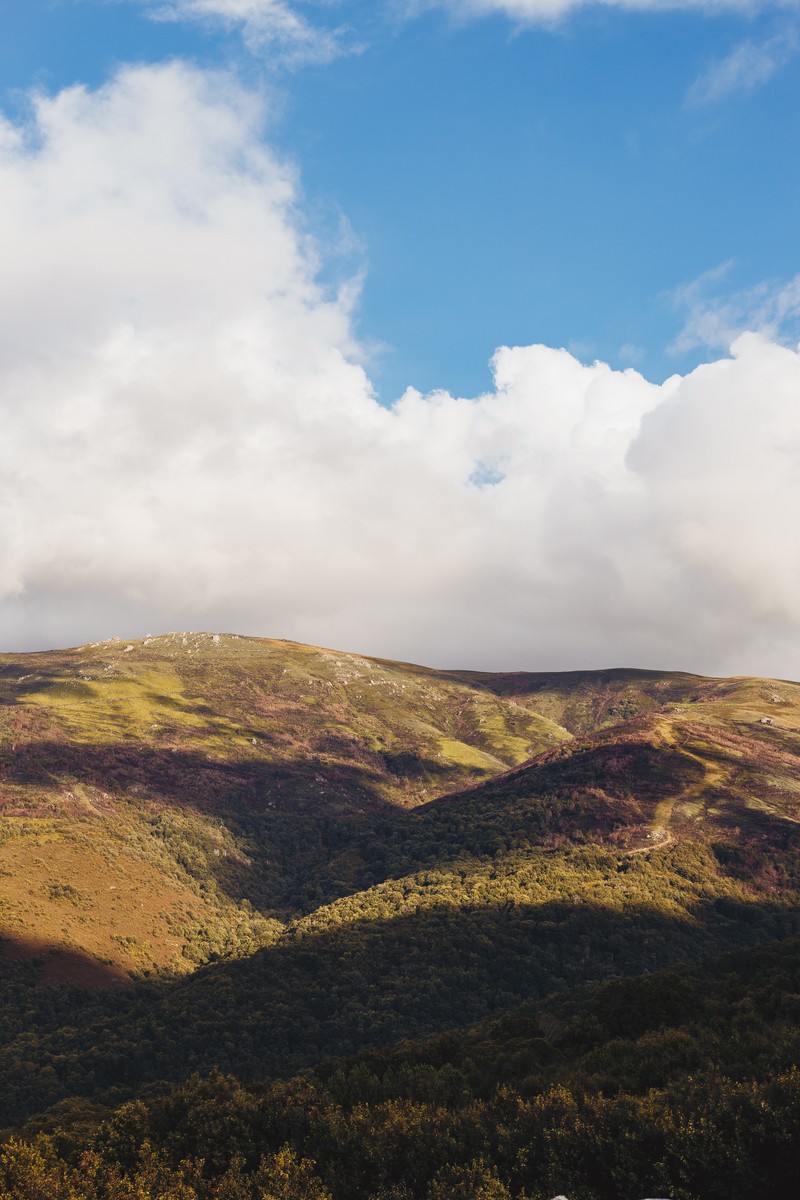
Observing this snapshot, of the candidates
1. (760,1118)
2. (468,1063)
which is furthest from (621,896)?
(760,1118)

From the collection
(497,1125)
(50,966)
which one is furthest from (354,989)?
(497,1125)

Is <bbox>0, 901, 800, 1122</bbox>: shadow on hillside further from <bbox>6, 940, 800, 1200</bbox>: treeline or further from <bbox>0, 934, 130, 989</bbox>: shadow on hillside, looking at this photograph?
<bbox>6, 940, 800, 1200</bbox>: treeline

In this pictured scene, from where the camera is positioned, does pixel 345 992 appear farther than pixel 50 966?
No

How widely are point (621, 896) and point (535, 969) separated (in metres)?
33.5

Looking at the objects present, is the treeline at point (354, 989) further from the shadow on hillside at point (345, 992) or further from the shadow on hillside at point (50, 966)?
the shadow on hillside at point (50, 966)

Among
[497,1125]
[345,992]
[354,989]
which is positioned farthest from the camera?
[354,989]

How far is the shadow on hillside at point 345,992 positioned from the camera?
148875 millimetres

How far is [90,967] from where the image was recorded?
19088cm

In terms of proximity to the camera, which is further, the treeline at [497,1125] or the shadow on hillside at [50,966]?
the shadow on hillside at [50,966]

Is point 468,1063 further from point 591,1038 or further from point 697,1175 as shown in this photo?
point 697,1175

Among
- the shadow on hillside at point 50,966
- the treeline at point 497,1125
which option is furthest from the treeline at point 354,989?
the treeline at point 497,1125

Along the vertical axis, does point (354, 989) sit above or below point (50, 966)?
above

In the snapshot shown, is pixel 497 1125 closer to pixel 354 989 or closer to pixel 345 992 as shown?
pixel 345 992

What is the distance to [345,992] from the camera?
17100 centimetres
